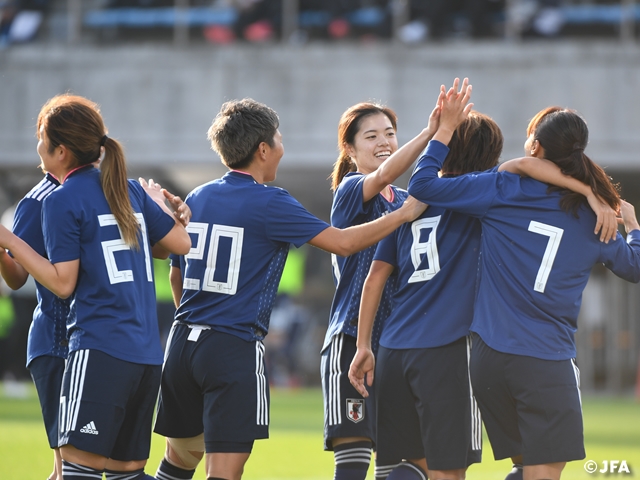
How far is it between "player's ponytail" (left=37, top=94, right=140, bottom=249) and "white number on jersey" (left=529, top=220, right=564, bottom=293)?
5.76ft

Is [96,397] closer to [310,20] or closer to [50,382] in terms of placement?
[50,382]

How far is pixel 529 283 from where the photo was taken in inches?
166

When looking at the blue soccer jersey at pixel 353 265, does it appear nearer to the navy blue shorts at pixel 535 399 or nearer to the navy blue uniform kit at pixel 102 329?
the navy blue shorts at pixel 535 399

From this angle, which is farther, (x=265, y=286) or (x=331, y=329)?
(x=331, y=329)

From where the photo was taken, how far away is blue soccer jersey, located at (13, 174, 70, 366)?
433 cm

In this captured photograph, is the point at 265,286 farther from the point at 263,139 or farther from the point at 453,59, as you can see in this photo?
the point at 453,59

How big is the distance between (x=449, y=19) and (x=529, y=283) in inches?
570

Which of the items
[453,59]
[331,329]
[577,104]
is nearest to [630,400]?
[577,104]

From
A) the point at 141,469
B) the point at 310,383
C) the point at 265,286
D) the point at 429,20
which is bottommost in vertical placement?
the point at 310,383

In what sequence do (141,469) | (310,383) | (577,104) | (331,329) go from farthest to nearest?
(310,383) → (577,104) → (331,329) → (141,469)

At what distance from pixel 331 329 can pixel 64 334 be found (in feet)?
4.42

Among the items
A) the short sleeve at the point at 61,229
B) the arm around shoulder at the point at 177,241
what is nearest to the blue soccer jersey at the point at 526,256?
the arm around shoulder at the point at 177,241

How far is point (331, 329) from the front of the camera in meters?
4.93

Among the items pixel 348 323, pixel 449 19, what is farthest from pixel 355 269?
pixel 449 19
